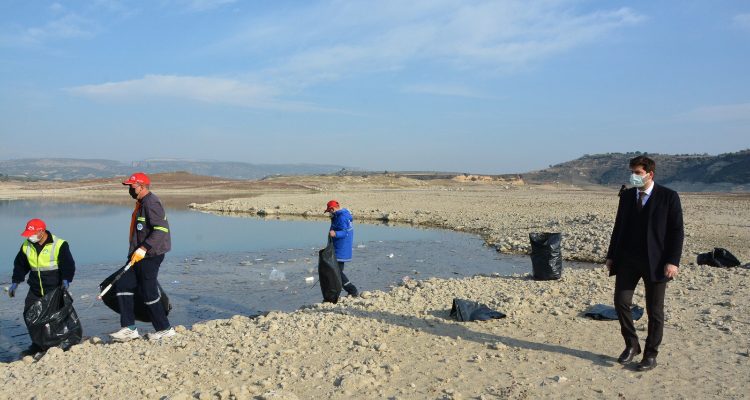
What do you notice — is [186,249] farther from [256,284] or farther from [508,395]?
[508,395]

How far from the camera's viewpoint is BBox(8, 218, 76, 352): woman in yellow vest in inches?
231

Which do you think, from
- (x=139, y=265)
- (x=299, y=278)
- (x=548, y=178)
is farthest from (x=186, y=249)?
(x=548, y=178)

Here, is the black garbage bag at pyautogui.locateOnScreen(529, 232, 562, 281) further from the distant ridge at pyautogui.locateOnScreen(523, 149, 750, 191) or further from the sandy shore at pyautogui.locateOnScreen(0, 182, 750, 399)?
the distant ridge at pyautogui.locateOnScreen(523, 149, 750, 191)

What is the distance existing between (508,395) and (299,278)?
7.00 meters

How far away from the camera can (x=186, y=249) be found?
1498 cm

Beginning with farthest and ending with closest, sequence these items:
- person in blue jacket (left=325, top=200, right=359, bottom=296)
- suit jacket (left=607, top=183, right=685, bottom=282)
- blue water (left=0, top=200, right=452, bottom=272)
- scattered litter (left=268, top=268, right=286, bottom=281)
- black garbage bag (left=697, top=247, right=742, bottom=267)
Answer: blue water (left=0, top=200, right=452, bottom=272) → scattered litter (left=268, top=268, right=286, bottom=281) → black garbage bag (left=697, top=247, right=742, bottom=267) → person in blue jacket (left=325, top=200, right=359, bottom=296) → suit jacket (left=607, top=183, right=685, bottom=282)

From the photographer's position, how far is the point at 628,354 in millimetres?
4770

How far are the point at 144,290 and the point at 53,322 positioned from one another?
100 centimetres

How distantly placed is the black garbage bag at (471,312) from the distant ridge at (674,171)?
1830 inches

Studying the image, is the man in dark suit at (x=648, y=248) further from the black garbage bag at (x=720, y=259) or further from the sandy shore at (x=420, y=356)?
the black garbage bag at (x=720, y=259)

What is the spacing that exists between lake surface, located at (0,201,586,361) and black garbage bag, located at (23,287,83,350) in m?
0.61

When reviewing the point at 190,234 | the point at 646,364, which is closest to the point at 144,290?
the point at 646,364

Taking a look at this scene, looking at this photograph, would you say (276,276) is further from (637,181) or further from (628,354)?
(637,181)

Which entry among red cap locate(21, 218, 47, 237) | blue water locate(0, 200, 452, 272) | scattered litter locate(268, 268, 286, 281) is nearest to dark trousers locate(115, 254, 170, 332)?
red cap locate(21, 218, 47, 237)
